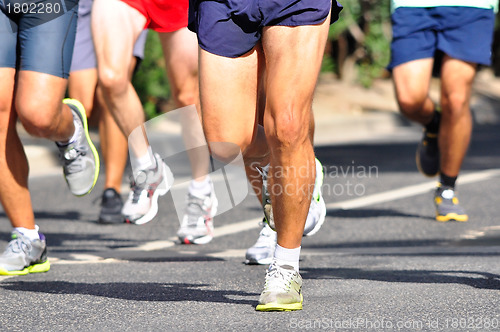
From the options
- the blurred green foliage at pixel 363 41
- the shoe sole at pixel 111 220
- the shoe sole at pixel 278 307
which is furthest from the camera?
the blurred green foliage at pixel 363 41

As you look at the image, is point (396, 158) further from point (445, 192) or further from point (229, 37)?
point (229, 37)

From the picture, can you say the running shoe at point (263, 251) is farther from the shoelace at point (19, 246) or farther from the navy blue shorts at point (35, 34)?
the navy blue shorts at point (35, 34)

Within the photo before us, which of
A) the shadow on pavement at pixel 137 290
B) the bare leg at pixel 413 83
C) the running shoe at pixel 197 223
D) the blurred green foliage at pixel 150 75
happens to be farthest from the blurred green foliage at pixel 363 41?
the shadow on pavement at pixel 137 290

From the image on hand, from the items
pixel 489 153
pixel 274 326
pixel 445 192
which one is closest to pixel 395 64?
pixel 445 192

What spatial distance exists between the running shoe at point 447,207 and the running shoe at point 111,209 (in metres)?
Result: 2.02

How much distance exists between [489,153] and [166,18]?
661 centimetres

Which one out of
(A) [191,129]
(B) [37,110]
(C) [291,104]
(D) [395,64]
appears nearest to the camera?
(C) [291,104]

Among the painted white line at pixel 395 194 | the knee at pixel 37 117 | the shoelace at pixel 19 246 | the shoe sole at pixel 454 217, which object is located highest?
the knee at pixel 37 117

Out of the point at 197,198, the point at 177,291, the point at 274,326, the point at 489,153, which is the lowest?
the point at 489,153

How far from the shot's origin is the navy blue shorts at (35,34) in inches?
173

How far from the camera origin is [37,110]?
4.47 meters

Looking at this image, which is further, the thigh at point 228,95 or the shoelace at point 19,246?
the shoelace at point 19,246

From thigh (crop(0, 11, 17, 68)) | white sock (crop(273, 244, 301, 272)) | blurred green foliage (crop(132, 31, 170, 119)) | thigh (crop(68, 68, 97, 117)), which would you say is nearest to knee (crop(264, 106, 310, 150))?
white sock (crop(273, 244, 301, 272))

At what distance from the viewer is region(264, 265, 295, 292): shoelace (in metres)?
3.69
